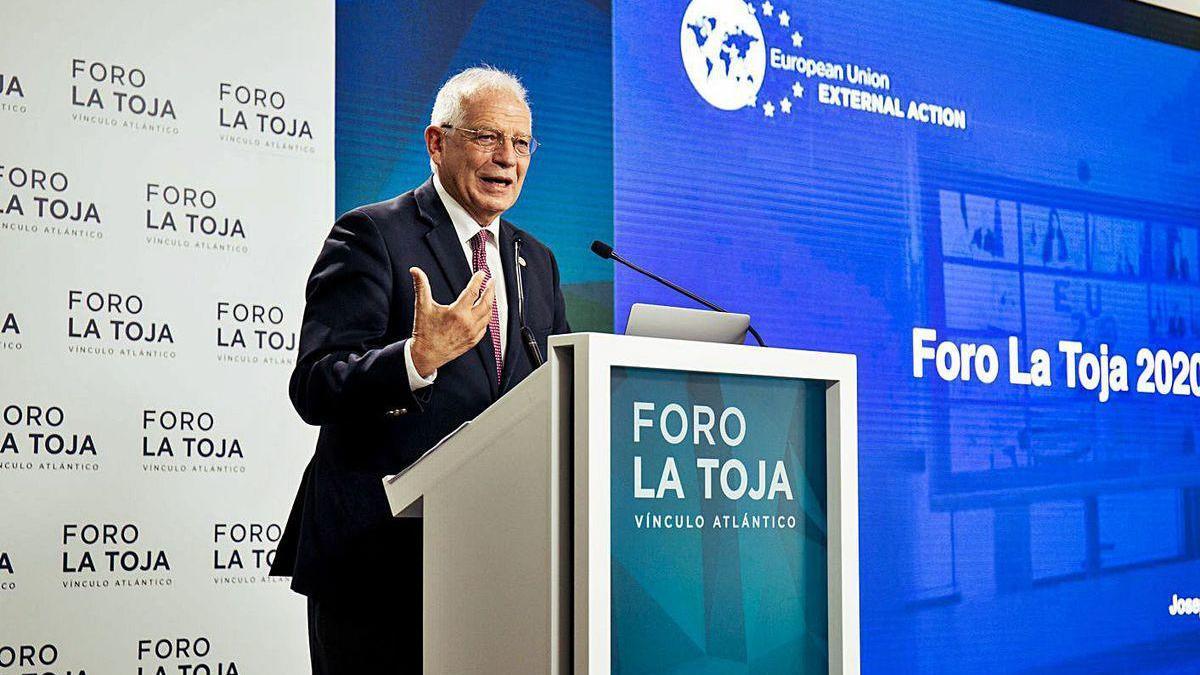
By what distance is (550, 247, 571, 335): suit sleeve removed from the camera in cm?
346

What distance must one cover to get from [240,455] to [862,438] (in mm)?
1909

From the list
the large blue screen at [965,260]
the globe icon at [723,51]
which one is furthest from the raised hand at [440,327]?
the globe icon at [723,51]

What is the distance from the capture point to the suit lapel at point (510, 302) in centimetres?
327

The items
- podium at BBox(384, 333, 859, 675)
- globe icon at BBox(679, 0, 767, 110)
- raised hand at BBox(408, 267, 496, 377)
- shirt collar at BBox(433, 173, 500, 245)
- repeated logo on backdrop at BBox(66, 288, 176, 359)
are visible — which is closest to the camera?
podium at BBox(384, 333, 859, 675)

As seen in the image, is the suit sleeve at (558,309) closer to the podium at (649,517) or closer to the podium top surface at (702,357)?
the podium at (649,517)

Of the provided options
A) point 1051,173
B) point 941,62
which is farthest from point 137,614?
point 1051,173

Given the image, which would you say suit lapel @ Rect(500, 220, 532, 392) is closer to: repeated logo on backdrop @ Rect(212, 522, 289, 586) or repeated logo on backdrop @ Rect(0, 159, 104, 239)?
repeated logo on backdrop @ Rect(212, 522, 289, 586)

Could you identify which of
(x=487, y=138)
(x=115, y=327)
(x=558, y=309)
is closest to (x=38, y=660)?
(x=115, y=327)

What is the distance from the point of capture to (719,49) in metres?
4.03

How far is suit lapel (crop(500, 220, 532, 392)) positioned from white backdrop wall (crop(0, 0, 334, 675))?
0.44 meters

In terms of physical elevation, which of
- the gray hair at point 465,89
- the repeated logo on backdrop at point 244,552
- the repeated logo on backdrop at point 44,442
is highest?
the gray hair at point 465,89

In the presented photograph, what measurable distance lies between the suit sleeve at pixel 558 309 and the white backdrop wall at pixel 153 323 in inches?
23.6

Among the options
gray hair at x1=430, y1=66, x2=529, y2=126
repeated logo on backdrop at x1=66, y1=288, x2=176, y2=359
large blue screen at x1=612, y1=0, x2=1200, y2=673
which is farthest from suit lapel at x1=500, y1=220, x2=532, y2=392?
repeated logo on backdrop at x1=66, y1=288, x2=176, y2=359

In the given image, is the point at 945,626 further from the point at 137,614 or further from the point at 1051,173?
the point at 137,614
